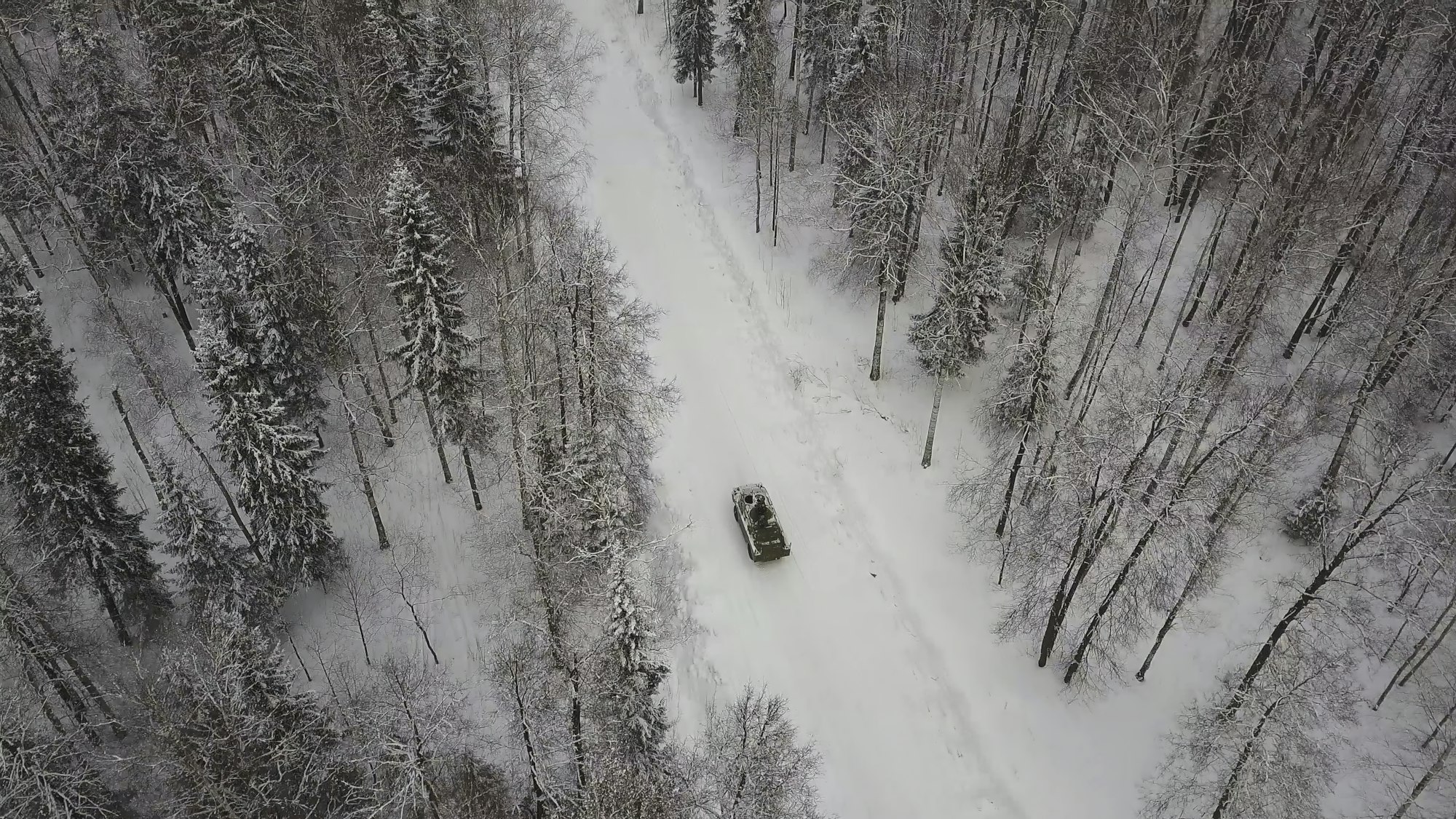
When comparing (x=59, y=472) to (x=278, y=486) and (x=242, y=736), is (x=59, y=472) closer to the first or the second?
(x=278, y=486)

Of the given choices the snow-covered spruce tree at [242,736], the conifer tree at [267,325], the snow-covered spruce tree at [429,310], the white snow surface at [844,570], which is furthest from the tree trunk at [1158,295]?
the snow-covered spruce tree at [242,736]

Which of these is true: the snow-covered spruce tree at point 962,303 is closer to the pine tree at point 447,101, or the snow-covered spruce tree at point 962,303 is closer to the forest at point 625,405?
the forest at point 625,405

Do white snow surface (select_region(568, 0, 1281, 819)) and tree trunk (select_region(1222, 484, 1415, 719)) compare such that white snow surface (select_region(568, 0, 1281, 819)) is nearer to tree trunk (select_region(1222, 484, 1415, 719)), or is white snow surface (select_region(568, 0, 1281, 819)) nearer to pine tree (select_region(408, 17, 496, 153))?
tree trunk (select_region(1222, 484, 1415, 719))

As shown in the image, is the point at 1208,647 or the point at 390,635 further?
the point at 390,635

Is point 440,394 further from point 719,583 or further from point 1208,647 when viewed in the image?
point 1208,647

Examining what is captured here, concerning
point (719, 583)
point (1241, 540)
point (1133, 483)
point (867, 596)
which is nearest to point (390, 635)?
point (719, 583)
